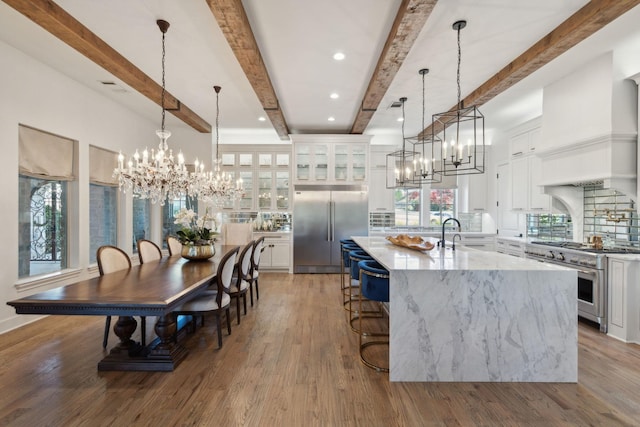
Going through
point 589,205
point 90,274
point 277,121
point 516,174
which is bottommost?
point 90,274

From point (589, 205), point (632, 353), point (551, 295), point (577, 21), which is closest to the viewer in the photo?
point (551, 295)

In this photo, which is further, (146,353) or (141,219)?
(141,219)

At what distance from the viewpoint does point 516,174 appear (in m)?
5.18

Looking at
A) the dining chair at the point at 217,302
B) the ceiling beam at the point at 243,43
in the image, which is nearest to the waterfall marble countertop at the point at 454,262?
the dining chair at the point at 217,302

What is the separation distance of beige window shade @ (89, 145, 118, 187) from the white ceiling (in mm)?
862

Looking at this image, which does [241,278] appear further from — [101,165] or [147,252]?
[101,165]

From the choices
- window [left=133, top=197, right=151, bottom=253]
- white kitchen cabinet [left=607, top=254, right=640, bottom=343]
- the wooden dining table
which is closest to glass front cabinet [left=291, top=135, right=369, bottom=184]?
window [left=133, top=197, right=151, bottom=253]

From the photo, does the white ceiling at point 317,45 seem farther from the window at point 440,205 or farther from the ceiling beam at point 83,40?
the window at point 440,205

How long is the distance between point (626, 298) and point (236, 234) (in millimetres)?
5092

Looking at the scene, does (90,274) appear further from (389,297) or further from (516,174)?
(516,174)

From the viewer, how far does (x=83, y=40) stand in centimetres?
277

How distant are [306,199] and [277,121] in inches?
65.2

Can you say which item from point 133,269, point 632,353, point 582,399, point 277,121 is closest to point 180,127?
point 277,121

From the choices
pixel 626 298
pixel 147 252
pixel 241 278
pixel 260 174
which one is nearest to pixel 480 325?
A: pixel 626 298
